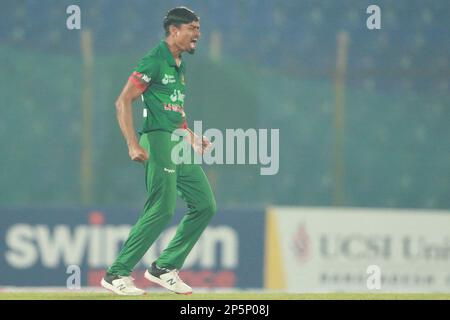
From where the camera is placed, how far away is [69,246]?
1138cm

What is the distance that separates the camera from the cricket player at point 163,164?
7188mm

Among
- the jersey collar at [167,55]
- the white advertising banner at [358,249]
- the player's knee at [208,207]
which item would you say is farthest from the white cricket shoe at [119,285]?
the white advertising banner at [358,249]

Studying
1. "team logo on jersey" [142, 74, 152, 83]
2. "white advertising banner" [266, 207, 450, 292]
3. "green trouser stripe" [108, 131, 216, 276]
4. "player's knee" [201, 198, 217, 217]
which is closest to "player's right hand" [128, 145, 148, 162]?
"green trouser stripe" [108, 131, 216, 276]

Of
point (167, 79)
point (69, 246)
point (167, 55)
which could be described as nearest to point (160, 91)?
point (167, 79)

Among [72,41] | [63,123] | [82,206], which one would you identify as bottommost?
[82,206]

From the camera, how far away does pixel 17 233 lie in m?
11.4

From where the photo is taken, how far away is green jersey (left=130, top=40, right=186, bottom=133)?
720cm

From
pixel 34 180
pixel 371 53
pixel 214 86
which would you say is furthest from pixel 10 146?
pixel 371 53

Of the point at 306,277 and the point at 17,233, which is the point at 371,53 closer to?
the point at 306,277

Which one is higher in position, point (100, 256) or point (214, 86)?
point (214, 86)

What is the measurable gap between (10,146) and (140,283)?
2516mm

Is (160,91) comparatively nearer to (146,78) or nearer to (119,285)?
(146,78)

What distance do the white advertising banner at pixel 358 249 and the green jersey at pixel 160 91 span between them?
4337mm

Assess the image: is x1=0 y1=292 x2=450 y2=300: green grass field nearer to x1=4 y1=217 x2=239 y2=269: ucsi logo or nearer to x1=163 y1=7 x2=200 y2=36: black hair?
x1=163 y1=7 x2=200 y2=36: black hair
